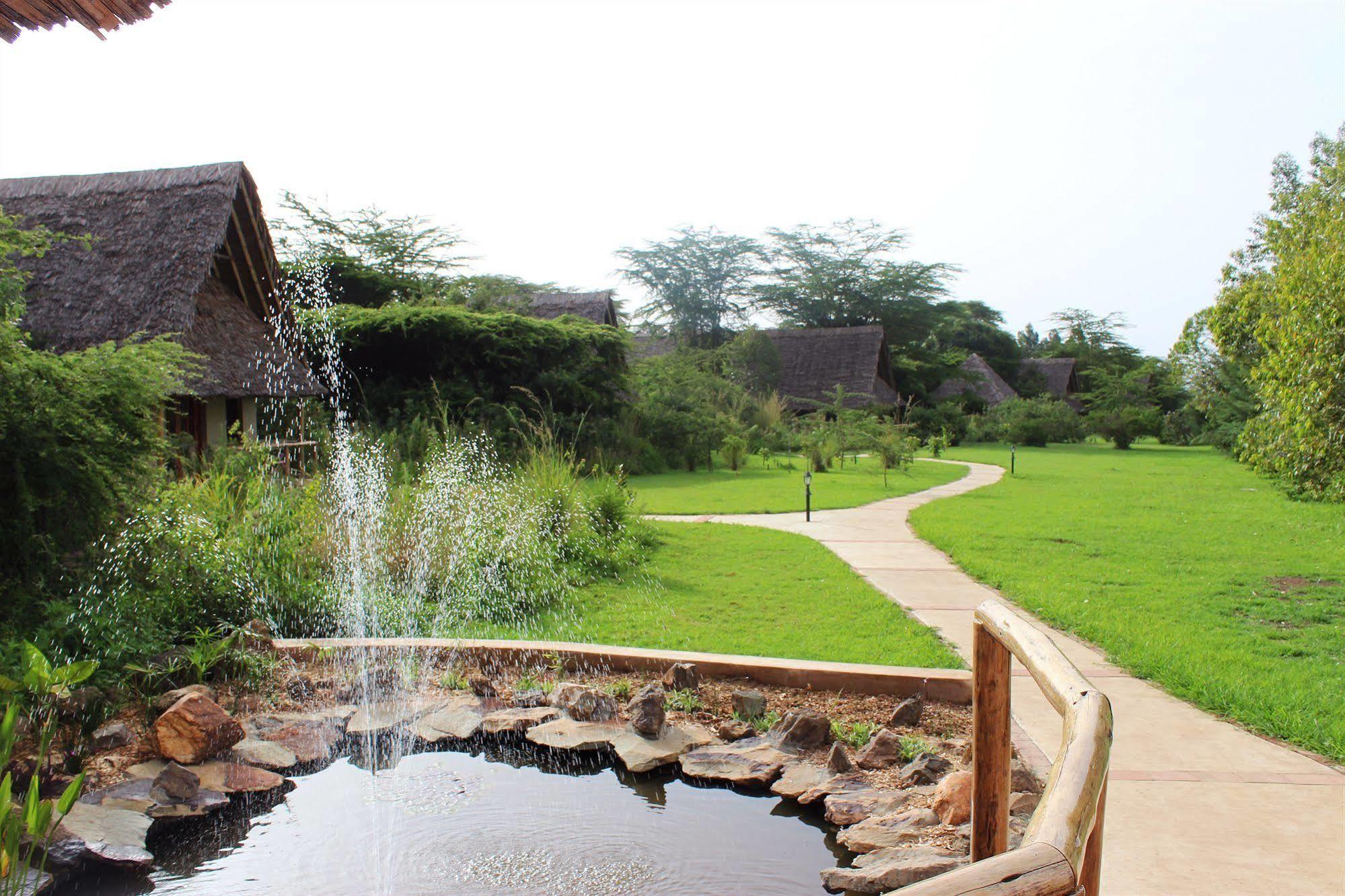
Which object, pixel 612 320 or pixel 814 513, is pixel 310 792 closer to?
pixel 814 513

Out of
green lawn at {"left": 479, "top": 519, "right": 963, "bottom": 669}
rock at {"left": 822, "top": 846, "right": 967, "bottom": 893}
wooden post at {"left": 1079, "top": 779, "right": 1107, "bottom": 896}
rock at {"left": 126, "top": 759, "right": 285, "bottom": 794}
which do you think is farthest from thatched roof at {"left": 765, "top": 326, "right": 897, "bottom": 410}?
wooden post at {"left": 1079, "top": 779, "right": 1107, "bottom": 896}

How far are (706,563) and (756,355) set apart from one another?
28389 millimetres

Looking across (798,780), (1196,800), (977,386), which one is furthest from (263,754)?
(977,386)

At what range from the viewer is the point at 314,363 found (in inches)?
792

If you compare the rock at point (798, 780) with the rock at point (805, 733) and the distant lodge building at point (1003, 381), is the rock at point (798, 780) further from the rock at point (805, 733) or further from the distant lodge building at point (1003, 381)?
the distant lodge building at point (1003, 381)

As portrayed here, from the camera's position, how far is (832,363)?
135ft

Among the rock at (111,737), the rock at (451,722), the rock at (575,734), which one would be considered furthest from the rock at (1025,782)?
the rock at (111,737)

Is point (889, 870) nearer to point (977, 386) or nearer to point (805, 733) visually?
point (805, 733)

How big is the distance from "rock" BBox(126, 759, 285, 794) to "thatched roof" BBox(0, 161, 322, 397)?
32.2 ft

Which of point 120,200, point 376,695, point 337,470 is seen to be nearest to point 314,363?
point 120,200

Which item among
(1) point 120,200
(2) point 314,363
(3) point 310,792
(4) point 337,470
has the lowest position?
(3) point 310,792

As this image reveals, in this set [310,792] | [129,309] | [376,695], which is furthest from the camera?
[129,309]

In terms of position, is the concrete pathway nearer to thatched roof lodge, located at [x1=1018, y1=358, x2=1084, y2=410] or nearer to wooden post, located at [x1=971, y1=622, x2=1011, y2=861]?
wooden post, located at [x1=971, y1=622, x2=1011, y2=861]

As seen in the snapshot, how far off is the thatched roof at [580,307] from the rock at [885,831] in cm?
2486
